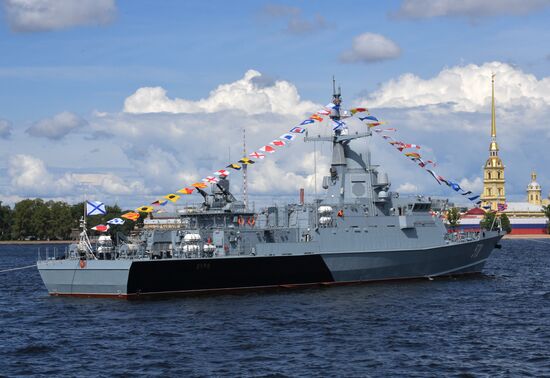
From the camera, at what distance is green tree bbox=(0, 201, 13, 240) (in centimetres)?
17838

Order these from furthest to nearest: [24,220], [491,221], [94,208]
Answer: [24,220] < [491,221] < [94,208]

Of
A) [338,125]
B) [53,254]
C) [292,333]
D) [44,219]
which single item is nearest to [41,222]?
[44,219]

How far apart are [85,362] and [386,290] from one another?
2163 centimetres

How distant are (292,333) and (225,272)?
12561mm

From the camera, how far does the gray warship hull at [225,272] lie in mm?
42844

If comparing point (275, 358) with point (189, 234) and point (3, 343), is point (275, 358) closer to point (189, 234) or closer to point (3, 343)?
point (3, 343)

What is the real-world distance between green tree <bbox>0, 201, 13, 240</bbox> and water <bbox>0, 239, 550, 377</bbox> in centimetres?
13721

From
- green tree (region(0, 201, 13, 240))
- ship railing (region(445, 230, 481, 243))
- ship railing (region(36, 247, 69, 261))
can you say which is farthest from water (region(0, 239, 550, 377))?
green tree (region(0, 201, 13, 240))

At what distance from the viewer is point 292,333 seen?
32.6m

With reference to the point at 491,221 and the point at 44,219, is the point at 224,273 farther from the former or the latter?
the point at 44,219

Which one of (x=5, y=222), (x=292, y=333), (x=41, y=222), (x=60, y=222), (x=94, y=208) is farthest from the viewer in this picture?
(x=5, y=222)

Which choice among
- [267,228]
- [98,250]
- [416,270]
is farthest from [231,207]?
[416,270]

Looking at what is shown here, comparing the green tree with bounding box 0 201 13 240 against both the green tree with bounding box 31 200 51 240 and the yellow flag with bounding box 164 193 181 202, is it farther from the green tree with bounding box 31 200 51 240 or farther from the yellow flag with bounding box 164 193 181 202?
the yellow flag with bounding box 164 193 181 202

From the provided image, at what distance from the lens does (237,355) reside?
94.1ft
